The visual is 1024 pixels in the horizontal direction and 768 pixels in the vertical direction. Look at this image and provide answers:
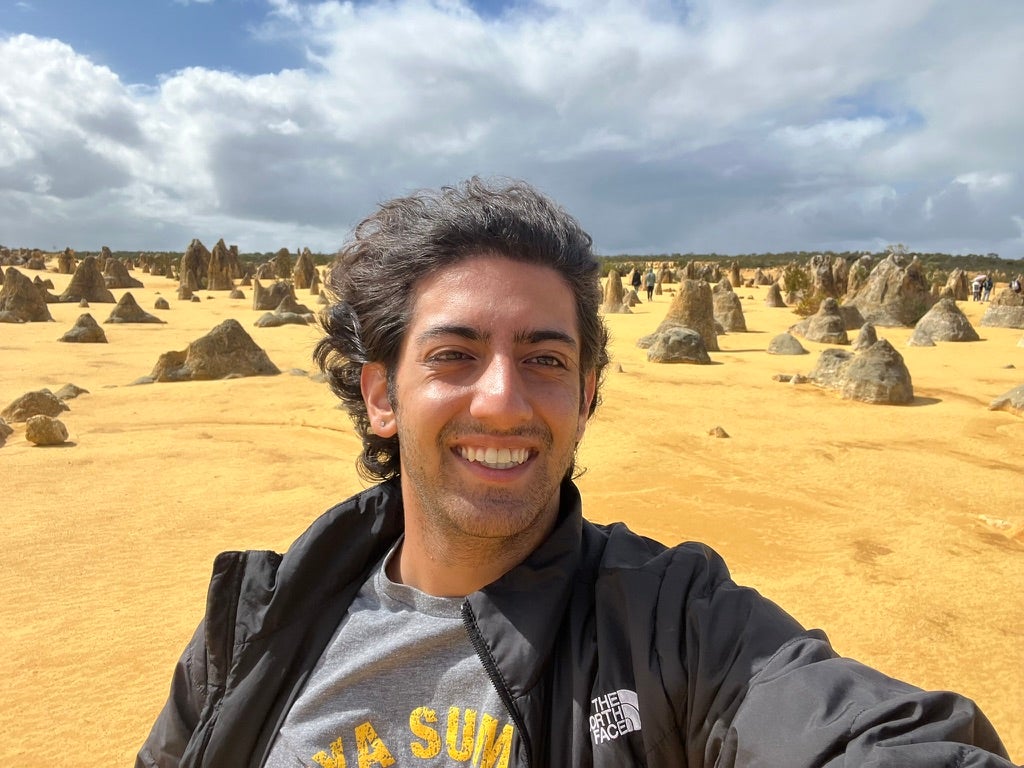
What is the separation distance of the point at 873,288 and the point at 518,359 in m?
22.1

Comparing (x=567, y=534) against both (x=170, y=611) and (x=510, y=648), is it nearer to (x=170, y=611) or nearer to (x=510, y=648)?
(x=510, y=648)

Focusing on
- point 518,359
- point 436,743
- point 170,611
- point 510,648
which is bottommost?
point 170,611

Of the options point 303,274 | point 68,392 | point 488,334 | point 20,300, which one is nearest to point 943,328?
point 68,392

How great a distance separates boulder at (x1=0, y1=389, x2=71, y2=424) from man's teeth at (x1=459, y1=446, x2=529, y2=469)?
9.02 meters

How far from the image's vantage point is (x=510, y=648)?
1.52 meters

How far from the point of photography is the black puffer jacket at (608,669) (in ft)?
3.73

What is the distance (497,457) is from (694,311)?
48.3 feet

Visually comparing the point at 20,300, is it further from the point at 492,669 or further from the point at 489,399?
the point at 492,669

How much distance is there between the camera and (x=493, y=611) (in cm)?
159

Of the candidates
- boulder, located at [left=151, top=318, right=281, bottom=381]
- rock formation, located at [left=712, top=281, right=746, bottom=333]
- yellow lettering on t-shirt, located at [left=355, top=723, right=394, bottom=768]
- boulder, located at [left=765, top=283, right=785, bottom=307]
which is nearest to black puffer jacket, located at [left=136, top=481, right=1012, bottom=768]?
yellow lettering on t-shirt, located at [left=355, top=723, right=394, bottom=768]

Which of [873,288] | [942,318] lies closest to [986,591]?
[942,318]

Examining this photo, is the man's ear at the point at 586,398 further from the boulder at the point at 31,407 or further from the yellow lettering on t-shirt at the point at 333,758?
the boulder at the point at 31,407

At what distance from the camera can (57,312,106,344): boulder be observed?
16250 mm

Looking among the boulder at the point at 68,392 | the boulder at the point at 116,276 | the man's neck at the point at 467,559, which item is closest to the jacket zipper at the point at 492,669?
the man's neck at the point at 467,559
